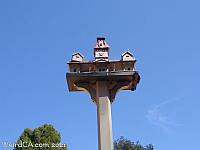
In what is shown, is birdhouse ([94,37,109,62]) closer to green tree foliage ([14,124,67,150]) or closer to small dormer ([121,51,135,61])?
small dormer ([121,51,135,61])

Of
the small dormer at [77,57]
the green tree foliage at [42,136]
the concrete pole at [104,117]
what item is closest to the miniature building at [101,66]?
Answer: the small dormer at [77,57]

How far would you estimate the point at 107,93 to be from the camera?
4949mm

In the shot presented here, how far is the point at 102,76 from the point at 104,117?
1.80ft

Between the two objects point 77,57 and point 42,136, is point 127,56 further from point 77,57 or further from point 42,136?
point 42,136

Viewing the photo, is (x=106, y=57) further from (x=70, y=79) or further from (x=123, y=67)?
(x=70, y=79)

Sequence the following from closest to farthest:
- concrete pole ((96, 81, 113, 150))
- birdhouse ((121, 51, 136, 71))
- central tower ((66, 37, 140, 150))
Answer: concrete pole ((96, 81, 113, 150)), central tower ((66, 37, 140, 150)), birdhouse ((121, 51, 136, 71))

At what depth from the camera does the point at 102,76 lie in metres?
4.94

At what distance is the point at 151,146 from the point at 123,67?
29.8m

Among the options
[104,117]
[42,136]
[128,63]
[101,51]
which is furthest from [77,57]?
[42,136]

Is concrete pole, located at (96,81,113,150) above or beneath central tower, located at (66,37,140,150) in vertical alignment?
beneath

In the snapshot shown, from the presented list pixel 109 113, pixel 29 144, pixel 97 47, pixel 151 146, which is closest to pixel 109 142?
pixel 109 113

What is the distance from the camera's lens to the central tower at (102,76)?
4922 mm

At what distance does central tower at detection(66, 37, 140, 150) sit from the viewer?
4.92 metres

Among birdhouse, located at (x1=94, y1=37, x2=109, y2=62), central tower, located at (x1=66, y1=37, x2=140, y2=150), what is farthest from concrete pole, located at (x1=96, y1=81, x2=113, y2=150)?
birdhouse, located at (x1=94, y1=37, x2=109, y2=62)
